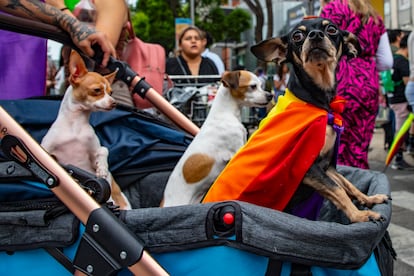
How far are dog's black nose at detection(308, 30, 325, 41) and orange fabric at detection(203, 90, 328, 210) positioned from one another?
0.24 m

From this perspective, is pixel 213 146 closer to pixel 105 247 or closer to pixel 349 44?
pixel 349 44

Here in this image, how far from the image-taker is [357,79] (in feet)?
10.9

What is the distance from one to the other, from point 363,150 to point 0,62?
231cm

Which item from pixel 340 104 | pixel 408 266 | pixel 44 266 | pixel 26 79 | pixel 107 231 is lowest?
pixel 408 266

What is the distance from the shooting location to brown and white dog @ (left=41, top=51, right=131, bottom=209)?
2.37 m

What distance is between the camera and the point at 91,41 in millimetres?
2229

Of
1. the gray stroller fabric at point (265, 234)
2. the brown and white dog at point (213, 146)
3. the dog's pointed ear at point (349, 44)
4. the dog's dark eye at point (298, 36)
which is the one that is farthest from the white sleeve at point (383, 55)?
the gray stroller fabric at point (265, 234)

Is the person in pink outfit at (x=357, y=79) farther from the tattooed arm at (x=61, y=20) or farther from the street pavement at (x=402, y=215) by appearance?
the tattooed arm at (x=61, y=20)

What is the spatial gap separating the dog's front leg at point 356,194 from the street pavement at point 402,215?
124 centimetres

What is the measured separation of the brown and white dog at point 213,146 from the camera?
8.05ft

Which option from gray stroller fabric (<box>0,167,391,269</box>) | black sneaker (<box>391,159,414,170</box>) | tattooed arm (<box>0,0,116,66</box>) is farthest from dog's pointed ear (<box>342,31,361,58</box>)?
black sneaker (<box>391,159,414,170</box>)

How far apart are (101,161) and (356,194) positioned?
1152mm

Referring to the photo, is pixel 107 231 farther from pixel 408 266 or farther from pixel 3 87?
pixel 408 266

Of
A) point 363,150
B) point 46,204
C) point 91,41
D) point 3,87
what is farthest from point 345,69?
point 46,204
